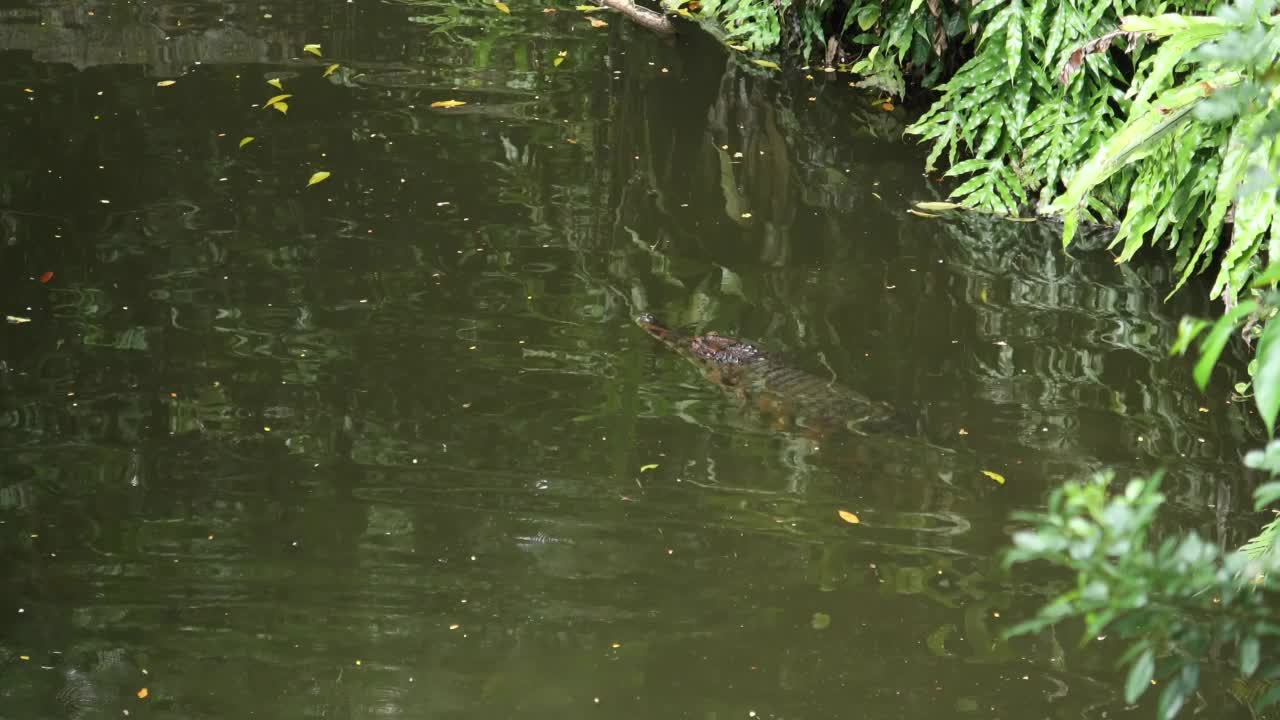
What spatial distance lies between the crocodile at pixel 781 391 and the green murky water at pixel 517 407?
0.32 feet

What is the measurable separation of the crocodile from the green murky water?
96 mm

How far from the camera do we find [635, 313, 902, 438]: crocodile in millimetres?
4887

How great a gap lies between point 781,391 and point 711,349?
1.25 feet

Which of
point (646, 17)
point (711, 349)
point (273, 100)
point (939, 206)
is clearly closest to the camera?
point (711, 349)

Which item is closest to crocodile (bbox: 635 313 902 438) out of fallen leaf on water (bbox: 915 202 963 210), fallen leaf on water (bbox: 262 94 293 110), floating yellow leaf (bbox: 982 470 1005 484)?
floating yellow leaf (bbox: 982 470 1005 484)

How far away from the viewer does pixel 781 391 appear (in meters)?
5.01

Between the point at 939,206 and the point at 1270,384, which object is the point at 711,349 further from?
the point at 1270,384

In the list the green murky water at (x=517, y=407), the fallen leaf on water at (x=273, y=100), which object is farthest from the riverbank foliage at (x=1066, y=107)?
the fallen leaf on water at (x=273, y=100)

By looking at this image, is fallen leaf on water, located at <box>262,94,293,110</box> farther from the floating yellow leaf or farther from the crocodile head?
the floating yellow leaf

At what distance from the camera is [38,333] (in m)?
5.18

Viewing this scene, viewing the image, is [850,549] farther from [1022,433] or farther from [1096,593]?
[1096,593]

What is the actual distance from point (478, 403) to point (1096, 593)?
151 inches

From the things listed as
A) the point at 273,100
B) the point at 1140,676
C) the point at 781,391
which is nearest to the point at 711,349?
the point at 781,391

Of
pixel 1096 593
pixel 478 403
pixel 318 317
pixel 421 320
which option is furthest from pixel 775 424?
pixel 1096 593
